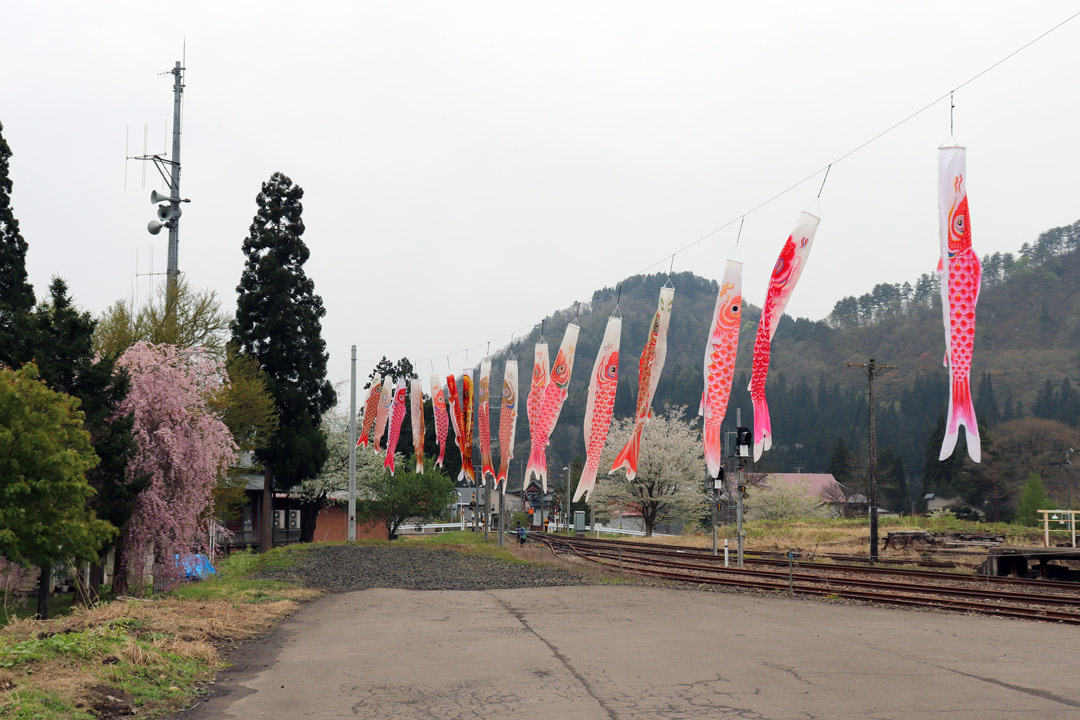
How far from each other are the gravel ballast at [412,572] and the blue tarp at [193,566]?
192 centimetres

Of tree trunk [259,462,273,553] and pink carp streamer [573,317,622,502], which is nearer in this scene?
pink carp streamer [573,317,622,502]

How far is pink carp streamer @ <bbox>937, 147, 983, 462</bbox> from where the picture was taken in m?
13.9

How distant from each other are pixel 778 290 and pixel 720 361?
2.85 m

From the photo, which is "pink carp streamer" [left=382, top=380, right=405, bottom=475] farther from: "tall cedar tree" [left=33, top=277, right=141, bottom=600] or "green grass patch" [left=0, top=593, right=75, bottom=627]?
"tall cedar tree" [left=33, top=277, right=141, bottom=600]

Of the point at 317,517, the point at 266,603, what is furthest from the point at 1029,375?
the point at 266,603

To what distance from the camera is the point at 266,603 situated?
1859 centimetres

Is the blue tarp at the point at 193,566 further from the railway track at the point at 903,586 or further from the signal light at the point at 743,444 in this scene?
the signal light at the point at 743,444

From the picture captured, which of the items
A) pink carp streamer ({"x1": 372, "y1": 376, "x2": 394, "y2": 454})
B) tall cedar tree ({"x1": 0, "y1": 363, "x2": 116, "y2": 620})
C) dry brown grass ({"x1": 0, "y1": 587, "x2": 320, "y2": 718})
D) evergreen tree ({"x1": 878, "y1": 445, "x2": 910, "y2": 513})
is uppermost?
pink carp streamer ({"x1": 372, "y1": 376, "x2": 394, "y2": 454})

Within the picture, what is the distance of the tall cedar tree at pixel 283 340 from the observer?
145 feet

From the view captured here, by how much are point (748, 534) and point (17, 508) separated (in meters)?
40.5

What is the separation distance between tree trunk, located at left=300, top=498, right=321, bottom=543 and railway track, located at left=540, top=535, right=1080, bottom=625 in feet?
89.0

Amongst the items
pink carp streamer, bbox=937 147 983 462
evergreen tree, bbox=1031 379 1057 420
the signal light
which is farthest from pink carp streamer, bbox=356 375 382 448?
evergreen tree, bbox=1031 379 1057 420

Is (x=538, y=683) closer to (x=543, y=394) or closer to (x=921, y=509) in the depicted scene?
(x=543, y=394)

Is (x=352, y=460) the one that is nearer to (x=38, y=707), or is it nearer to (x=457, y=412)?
Result: (x=457, y=412)
